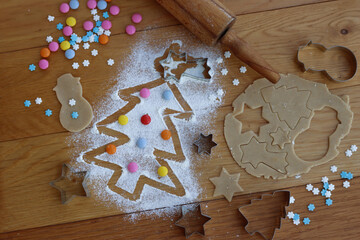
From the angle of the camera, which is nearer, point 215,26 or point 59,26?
point 215,26

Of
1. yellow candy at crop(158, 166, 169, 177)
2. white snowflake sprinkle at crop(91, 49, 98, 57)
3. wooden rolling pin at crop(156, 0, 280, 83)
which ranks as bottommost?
yellow candy at crop(158, 166, 169, 177)

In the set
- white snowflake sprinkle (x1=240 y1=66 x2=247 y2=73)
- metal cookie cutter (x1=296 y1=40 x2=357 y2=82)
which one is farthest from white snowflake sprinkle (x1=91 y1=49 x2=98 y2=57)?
metal cookie cutter (x1=296 y1=40 x2=357 y2=82)

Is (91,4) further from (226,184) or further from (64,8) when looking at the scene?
(226,184)

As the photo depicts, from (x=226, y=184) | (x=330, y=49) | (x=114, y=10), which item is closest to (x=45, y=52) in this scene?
(x=114, y=10)

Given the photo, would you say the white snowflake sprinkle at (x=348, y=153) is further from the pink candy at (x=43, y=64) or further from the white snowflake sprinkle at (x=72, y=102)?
the pink candy at (x=43, y=64)

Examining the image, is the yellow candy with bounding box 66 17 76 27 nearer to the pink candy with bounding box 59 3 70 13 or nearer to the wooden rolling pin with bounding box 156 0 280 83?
the pink candy with bounding box 59 3 70 13

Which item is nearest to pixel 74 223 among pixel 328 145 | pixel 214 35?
pixel 214 35

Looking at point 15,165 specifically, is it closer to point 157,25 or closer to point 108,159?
point 108,159
